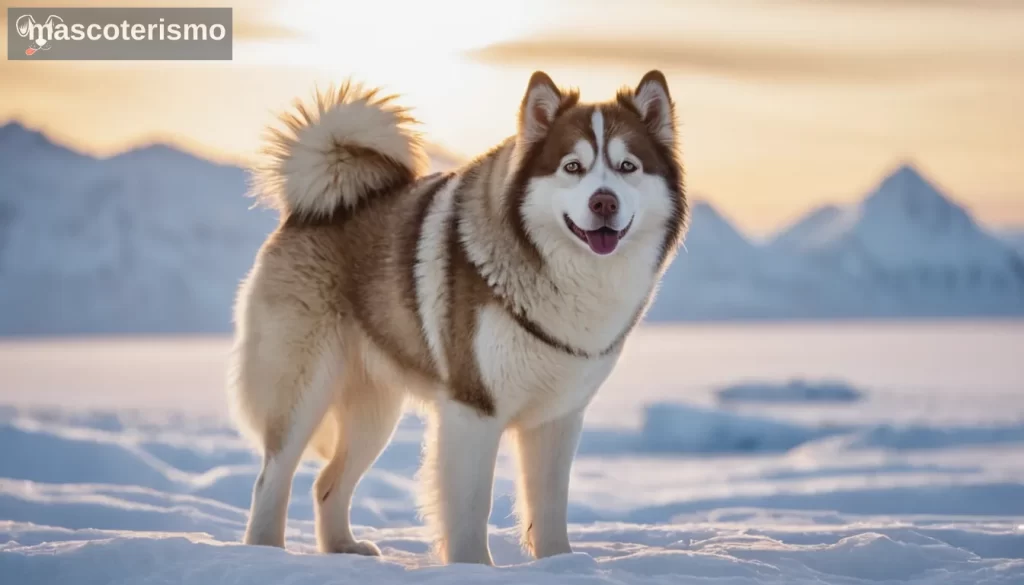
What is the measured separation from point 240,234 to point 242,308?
426 feet

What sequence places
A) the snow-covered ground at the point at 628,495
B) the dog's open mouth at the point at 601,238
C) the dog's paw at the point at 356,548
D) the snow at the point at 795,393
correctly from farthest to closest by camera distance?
the snow at the point at 795,393, the dog's paw at the point at 356,548, the snow-covered ground at the point at 628,495, the dog's open mouth at the point at 601,238

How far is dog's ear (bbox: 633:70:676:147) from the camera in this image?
4492 millimetres

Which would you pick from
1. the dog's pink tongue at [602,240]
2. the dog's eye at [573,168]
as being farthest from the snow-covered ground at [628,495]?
the dog's eye at [573,168]

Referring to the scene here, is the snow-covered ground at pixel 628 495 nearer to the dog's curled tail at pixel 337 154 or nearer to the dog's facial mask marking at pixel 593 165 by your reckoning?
the dog's facial mask marking at pixel 593 165

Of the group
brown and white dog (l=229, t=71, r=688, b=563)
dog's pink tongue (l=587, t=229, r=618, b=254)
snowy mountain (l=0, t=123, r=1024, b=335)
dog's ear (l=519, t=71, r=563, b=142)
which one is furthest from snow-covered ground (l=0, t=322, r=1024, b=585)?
snowy mountain (l=0, t=123, r=1024, b=335)

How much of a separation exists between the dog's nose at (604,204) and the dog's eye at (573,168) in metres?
0.19

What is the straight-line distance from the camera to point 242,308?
5.27 meters

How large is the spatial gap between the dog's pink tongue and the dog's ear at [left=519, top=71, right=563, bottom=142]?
53cm

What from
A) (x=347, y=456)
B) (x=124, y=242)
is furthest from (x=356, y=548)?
(x=124, y=242)

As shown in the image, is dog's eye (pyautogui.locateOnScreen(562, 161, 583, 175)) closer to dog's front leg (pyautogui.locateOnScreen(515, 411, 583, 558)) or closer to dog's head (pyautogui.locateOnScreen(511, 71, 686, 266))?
dog's head (pyautogui.locateOnScreen(511, 71, 686, 266))

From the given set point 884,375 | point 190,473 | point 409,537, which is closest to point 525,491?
point 409,537

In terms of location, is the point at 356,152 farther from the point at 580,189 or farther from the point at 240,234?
the point at 240,234

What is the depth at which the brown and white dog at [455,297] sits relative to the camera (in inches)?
170

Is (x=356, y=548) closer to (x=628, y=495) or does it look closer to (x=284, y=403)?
(x=284, y=403)
